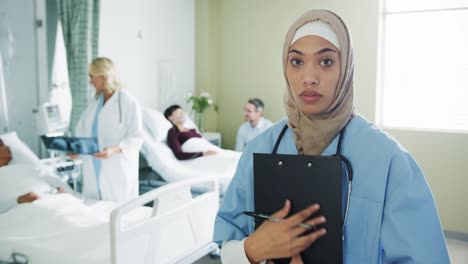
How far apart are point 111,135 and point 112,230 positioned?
1215 millimetres

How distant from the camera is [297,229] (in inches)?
29.9

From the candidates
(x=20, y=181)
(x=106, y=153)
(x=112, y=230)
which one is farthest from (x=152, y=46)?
(x=112, y=230)

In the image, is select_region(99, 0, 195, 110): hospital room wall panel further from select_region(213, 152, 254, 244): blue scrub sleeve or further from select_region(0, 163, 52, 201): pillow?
select_region(213, 152, 254, 244): blue scrub sleeve

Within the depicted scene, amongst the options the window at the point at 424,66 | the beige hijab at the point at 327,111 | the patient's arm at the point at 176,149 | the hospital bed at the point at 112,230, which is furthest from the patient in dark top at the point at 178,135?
the beige hijab at the point at 327,111

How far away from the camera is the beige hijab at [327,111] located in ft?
2.68

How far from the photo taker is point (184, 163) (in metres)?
3.77

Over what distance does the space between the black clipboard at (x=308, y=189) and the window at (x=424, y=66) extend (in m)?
3.47

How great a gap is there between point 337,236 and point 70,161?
2889mm

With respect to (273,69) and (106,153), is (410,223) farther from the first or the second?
(273,69)

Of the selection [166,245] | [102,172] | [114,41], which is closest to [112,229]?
[166,245]

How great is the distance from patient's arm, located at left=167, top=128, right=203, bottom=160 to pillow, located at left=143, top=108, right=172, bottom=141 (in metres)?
0.06

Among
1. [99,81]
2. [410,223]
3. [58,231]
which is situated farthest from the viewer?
[99,81]

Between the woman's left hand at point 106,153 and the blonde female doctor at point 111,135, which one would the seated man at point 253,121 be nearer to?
Answer: the blonde female doctor at point 111,135

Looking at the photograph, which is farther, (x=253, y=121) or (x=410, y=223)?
(x=253, y=121)
